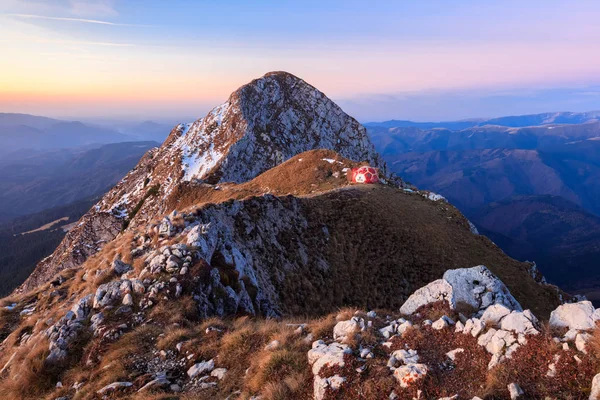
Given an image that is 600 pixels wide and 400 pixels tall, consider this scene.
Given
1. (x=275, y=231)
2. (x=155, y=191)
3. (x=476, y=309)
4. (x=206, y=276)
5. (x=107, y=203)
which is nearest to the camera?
(x=476, y=309)

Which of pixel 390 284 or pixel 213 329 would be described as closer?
pixel 213 329

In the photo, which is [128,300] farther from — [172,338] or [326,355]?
[326,355]

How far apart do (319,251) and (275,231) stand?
4724 millimetres

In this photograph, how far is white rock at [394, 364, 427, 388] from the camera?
8445 mm

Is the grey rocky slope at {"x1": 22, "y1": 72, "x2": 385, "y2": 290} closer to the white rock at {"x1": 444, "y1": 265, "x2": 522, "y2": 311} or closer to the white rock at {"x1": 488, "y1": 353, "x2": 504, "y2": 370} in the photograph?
the white rock at {"x1": 444, "y1": 265, "x2": 522, "y2": 311}

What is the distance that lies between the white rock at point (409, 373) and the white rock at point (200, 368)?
6318 mm

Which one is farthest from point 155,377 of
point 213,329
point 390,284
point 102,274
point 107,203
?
point 107,203

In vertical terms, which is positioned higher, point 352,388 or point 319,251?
point 352,388

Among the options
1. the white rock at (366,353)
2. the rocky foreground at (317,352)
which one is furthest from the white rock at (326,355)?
the white rock at (366,353)

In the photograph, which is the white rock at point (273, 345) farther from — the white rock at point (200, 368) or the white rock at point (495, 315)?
the white rock at point (495, 315)

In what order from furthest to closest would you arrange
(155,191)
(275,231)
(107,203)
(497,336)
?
(107,203) < (155,191) < (275,231) < (497,336)

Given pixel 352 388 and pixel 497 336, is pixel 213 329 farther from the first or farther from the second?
pixel 497 336

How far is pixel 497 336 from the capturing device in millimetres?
9414

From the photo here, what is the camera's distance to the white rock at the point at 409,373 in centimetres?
845
